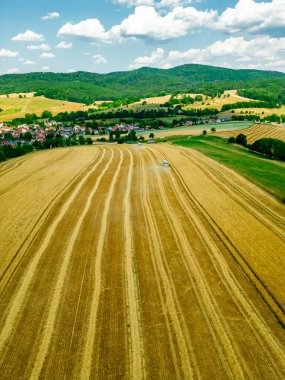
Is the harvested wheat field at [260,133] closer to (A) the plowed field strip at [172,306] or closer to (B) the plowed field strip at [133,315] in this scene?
(A) the plowed field strip at [172,306]

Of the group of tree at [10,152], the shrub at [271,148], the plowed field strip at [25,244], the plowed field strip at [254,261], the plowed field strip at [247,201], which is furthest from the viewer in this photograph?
the group of tree at [10,152]

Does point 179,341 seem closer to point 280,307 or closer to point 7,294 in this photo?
point 280,307

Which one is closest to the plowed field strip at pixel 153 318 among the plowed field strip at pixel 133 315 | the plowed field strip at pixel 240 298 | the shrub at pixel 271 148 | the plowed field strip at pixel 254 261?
the plowed field strip at pixel 133 315

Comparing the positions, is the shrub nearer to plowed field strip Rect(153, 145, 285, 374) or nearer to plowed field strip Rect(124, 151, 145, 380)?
plowed field strip Rect(153, 145, 285, 374)

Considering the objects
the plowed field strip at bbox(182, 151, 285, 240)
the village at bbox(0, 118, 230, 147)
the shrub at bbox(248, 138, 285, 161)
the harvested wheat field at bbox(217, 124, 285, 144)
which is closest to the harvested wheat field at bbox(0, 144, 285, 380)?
the plowed field strip at bbox(182, 151, 285, 240)

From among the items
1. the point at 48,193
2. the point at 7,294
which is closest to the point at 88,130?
the point at 48,193

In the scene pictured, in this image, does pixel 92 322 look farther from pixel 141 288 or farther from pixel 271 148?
pixel 271 148
